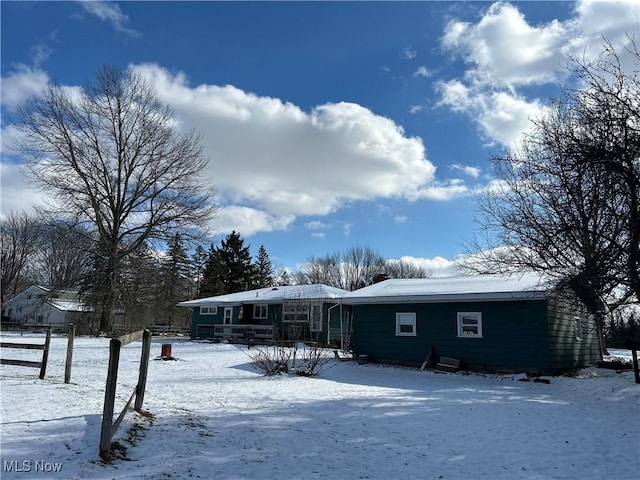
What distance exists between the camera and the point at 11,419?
20.0 feet

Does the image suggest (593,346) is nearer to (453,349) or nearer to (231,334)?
(453,349)

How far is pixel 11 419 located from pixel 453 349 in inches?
572

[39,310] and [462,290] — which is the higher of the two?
[462,290]

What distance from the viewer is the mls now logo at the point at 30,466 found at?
434cm

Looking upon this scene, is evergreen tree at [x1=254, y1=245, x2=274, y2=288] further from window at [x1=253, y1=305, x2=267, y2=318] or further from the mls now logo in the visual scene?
the mls now logo

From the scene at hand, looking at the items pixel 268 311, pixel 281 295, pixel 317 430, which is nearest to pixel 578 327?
pixel 317 430

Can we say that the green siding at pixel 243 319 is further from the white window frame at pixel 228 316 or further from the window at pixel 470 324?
the window at pixel 470 324

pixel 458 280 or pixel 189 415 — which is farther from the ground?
pixel 458 280

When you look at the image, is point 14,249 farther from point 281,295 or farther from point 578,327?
point 578,327

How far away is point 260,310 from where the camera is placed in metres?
32.2

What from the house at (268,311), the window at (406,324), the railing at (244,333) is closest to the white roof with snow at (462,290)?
the window at (406,324)

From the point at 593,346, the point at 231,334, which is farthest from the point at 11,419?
the point at 231,334

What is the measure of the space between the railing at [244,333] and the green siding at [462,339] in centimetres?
944

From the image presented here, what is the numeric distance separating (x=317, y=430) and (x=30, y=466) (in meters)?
4.12
